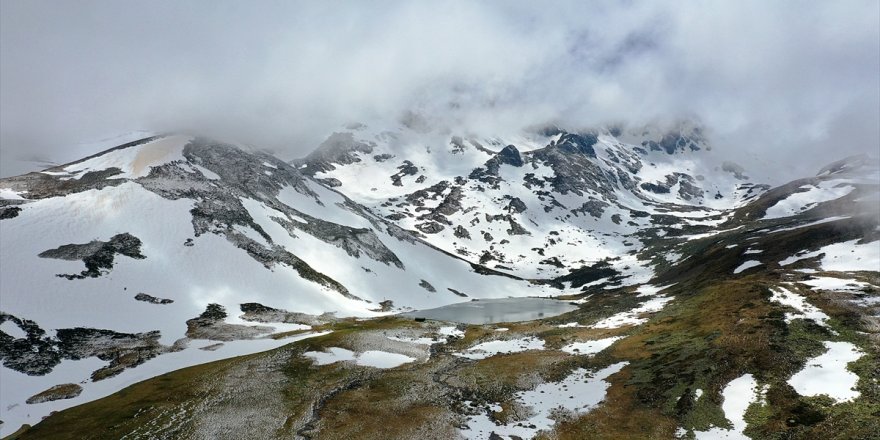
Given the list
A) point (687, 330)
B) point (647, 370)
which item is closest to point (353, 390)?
point (647, 370)

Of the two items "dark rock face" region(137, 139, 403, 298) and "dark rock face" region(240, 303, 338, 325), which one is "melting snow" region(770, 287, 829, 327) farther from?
"dark rock face" region(137, 139, 403, 298)

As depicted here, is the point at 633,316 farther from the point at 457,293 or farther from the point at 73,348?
the point at 457,293

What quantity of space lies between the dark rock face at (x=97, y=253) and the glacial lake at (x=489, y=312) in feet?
243

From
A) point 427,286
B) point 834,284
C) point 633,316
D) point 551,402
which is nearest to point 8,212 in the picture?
point 427,286

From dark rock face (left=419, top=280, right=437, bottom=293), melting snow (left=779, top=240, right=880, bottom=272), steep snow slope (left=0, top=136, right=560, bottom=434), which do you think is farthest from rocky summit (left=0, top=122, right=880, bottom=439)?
dark rock face (left=419, top=280, right=437, bottom=293)

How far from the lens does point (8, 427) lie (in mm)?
50375

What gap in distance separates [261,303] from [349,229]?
78.2 meters

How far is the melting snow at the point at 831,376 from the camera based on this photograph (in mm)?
36594

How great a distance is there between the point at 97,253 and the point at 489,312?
347ft

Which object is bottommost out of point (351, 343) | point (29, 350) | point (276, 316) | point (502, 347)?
point (502, 347)

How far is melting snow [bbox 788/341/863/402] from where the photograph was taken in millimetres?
36594

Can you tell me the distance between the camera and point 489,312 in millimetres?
144000

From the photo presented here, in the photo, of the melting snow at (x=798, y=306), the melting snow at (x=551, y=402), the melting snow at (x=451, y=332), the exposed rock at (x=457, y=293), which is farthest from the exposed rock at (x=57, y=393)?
the exposed rock at (x=457, y=293)

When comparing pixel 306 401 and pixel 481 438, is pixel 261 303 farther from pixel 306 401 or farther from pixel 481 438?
pixel 481 438
